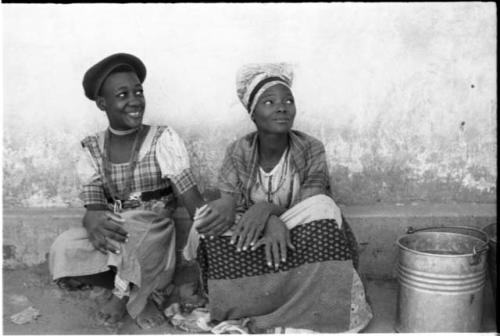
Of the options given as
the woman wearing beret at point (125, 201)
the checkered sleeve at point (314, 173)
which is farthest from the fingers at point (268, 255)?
the woman wearing beret at point (125, 201)

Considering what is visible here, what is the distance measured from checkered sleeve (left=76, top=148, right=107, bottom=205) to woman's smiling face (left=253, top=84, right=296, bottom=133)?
989mm

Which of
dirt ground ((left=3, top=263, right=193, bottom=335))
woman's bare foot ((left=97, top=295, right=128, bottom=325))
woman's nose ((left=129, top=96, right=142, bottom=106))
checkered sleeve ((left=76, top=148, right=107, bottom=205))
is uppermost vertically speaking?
woman's nose ((left=129, top=96, right=142, bottom=106))

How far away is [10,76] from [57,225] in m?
0.99

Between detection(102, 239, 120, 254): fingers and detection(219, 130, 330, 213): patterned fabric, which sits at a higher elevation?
detection(219, 130, 330, 213): patterned fabric

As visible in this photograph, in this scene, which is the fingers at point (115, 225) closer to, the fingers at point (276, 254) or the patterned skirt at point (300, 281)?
the patterned skirt at point (300, 281)

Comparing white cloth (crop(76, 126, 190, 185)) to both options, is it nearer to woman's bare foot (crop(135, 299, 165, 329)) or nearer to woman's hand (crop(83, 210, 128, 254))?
woman's hand (crop(83, 210, 128, 254))

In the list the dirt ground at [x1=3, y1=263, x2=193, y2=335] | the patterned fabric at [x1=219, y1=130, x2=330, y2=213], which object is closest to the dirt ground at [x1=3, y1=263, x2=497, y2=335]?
the dirt ground at [x1=3, y1=263, x2=193, y2=335]

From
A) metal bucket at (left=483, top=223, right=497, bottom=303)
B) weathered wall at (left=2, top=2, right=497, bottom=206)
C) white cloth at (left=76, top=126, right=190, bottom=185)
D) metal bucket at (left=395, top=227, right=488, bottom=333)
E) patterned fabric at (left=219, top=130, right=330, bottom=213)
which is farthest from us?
weathered wall at (left=2, top=2, right=497, bottom=206)

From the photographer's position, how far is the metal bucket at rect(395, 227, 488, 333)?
125 inches

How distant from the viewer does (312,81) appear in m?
4.09

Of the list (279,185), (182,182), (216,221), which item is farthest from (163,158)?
(279,185)

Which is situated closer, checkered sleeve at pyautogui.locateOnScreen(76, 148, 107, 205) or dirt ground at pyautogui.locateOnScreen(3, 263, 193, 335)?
dirt ground at pyautogui.locateOnScreen(3, 263, 193, 335)

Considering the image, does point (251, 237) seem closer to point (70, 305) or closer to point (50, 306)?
point (70, 305)

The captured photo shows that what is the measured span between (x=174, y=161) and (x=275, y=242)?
793mm
